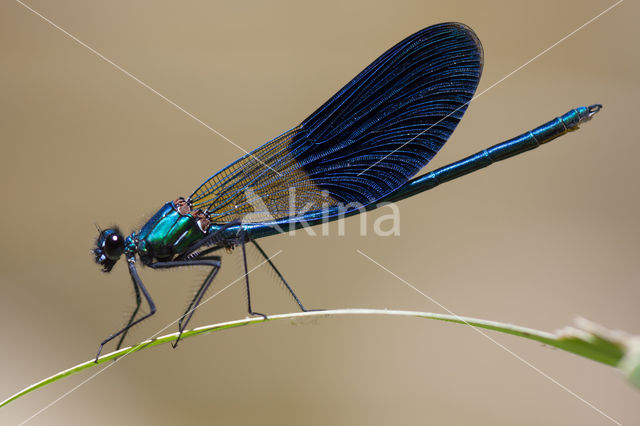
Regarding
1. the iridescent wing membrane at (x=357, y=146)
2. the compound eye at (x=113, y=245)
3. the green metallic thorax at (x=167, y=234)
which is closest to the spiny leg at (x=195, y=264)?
the green metallic thorax at (x=167, y=234)

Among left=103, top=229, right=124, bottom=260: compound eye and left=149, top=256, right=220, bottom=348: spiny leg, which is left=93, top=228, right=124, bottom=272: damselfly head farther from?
left=149, top=256, right=220, bottom=348: spiny leg

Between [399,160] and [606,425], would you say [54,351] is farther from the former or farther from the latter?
[606,425]

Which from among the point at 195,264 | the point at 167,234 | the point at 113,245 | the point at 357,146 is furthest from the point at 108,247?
the point at 357,146

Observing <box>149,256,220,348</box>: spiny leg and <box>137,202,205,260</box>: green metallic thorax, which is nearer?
<box>149,256,220,348</box>: spiny leg

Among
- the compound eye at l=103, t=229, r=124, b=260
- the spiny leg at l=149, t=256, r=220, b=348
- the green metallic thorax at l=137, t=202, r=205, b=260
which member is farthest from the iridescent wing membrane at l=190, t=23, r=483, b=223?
the compound eye at l=103, t=229, r=124, b=260

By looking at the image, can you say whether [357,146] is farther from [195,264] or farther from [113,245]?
[113,245]
